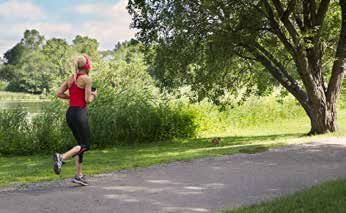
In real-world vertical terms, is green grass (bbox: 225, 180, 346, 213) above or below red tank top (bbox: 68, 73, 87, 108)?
below

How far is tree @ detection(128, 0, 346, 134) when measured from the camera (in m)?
13.2

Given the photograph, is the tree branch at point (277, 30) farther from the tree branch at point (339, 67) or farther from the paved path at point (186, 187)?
the paved path at point (186, 187)

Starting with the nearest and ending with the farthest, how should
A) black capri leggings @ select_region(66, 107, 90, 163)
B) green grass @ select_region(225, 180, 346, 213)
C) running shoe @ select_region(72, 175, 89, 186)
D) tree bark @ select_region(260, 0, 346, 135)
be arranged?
green grass @ select_region(225, 180, 346, 213)
black capri leggings @ select_region(66, 107, 90, 163)
running shoe @ select_region(72, 175, 89, 186)
tree bark @ select_region(260, 0, 346, 135)

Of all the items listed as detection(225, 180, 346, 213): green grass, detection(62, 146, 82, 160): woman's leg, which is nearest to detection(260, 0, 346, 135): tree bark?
detection(225, 180, 346, 213): green grass

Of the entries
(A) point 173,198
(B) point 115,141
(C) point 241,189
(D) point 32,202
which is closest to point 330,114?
(B) point 115,141

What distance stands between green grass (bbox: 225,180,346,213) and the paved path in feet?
1.44

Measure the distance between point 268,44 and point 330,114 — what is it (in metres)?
3.12

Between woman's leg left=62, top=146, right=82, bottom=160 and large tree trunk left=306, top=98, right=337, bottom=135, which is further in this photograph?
large tree trunk left=306, top=98, right=337, bottom=135

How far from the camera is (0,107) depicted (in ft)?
48.7

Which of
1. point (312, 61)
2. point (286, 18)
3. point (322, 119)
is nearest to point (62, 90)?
point (286, 18)

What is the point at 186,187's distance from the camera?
23.0 ft

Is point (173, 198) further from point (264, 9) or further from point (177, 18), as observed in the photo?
point (264, 9)

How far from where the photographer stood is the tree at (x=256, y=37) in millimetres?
13156

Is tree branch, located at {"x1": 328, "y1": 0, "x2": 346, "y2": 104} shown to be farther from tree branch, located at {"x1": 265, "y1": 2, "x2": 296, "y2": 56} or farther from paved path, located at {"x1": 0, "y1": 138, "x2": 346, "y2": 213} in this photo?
paved path, located at {"x1": 0, "y1": 138, "x2": 346, "y2": 213}
